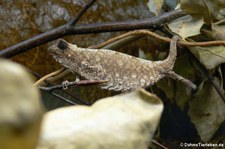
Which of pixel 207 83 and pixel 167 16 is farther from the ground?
pixel 167 16

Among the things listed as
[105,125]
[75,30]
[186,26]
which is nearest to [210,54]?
[186,26]

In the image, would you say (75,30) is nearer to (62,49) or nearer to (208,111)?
(62,49)

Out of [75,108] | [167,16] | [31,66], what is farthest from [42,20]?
[75,108]

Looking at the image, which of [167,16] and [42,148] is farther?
[167,16]

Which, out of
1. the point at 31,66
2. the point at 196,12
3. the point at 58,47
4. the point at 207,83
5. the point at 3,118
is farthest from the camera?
the point at 31,66

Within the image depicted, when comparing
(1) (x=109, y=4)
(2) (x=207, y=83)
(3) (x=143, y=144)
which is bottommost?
(2) (x=207, y=83)

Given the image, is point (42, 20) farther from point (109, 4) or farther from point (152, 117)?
point (152, 117)
